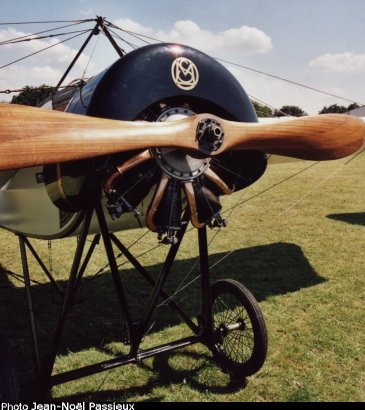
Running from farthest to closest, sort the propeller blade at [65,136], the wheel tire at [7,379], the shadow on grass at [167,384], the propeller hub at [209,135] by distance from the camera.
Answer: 1. the shadow on grass at [167,384]
2. the wheel tire at [7,379]
3. the propeller hub at [209,135]
4. the propeller blade at [65,136]

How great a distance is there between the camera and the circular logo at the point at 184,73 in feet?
9.20

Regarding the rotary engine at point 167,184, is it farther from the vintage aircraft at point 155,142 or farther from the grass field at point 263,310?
the grass field at point 263,310

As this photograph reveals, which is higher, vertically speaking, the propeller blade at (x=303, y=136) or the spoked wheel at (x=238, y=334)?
the propeller blade at (x=303, y=136)

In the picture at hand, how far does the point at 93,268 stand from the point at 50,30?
13.6 ft

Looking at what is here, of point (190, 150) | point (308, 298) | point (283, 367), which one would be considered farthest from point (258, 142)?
point (308, 298)

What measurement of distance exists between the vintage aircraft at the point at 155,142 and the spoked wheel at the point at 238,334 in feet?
0.35

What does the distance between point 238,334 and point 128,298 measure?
7.39ft

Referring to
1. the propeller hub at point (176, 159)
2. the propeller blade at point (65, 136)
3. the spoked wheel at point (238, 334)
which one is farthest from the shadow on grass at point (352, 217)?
the propeller blade at point (65, 136)

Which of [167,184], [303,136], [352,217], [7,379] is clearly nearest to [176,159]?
[167,184]

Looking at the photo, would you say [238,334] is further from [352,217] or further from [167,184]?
[352,217]

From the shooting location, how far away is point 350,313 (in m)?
5.11

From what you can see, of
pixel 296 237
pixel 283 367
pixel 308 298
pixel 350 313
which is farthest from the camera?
pixel 296 237

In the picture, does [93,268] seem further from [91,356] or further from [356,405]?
[356,405]

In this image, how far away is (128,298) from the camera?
595 centimetres
